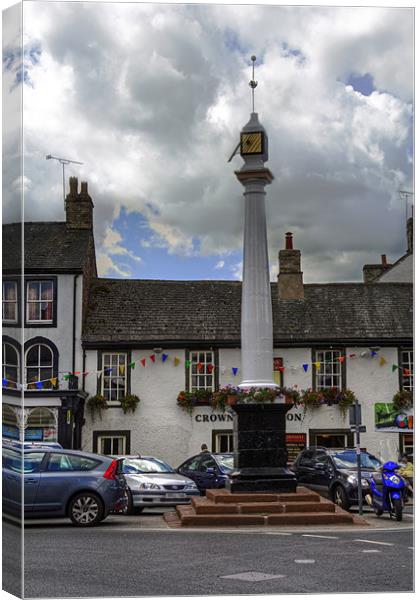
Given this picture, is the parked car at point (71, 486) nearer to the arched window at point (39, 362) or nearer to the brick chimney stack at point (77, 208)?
the arched window at point (39, 362)

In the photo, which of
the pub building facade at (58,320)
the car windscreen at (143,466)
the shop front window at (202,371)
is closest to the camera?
the car windscreen at (143,466)

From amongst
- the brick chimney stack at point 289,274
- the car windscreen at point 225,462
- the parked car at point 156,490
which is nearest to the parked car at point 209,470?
the car windscreen at point 225,462

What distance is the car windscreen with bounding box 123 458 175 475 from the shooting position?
17.0m

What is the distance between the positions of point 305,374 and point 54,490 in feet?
45.9

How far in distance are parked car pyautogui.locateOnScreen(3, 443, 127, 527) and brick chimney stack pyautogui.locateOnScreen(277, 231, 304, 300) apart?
14082 mm

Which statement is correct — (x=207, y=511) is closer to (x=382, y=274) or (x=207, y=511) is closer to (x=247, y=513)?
(x=247, y=513)

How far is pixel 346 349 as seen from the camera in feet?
84.6

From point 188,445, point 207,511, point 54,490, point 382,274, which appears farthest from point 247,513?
point 382,274

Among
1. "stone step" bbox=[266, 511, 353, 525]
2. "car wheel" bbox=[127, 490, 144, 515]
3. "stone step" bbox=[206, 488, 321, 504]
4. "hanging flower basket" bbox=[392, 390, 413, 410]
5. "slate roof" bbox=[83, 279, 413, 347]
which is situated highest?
"slate roof" bbox=[83, 279, 413, 347]

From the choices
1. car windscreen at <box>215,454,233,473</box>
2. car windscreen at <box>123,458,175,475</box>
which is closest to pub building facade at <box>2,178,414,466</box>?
car windscreen at <box>215,454,233,473</box>

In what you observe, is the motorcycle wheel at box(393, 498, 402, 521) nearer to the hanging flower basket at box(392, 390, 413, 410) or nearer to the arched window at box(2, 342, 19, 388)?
the arched window at box(2, 342, 19, 388)

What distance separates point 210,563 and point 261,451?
5184 millimetres

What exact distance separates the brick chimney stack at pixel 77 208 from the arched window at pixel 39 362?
3.66 m

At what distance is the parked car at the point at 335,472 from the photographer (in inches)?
658
